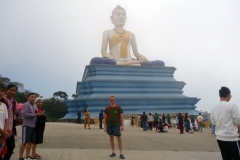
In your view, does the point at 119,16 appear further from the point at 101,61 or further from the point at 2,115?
the point at 2,115

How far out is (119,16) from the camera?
30.8m

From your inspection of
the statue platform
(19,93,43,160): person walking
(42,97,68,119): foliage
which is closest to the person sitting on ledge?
the statue platform

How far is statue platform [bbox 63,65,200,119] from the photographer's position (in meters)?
26.5

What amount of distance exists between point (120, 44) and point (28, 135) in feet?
83.6

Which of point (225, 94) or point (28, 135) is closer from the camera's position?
point (225, 94)

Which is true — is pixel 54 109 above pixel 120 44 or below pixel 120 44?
below

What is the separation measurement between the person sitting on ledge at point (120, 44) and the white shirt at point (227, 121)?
2488 cm

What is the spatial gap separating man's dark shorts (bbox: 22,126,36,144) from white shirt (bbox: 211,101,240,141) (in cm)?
358

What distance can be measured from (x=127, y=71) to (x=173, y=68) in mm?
5423

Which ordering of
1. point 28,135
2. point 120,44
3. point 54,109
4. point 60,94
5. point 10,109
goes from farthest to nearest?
point 60,94, point 54,109, point 120,44, point 28,135, point 10,109

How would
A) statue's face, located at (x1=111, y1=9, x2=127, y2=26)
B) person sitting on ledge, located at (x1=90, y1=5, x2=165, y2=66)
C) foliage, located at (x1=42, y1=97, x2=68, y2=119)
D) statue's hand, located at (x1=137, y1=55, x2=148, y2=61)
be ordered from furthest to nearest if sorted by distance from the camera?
foliage, located at (x1=42, y1=97, x2=68, y2=119) → statue's face, located at (x1=111, y1=9, x2=127, y2=26) → statue's hand, located at (x1=137, y1=55, x2=148, y2=61) → person sitting on ledge, located at (x1=90, y1=5, x2=165, y2=66)

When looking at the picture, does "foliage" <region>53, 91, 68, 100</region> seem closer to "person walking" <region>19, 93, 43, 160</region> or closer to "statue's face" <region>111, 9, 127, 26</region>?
"statue's face" <region>111, 9, 127, 26</region>

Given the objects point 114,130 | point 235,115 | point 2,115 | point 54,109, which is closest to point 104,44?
point 114,130

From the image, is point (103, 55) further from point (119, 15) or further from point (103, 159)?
point (103, 159)
